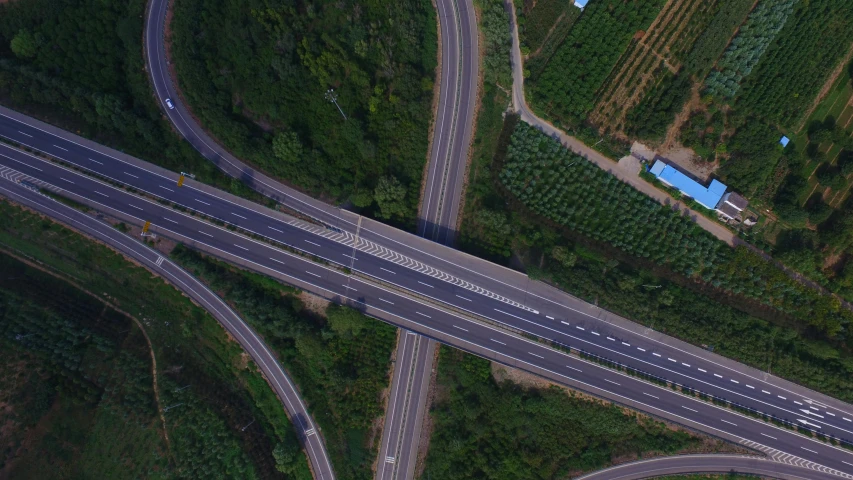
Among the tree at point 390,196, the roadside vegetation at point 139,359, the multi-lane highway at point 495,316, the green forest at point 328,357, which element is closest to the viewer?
the tree at point 390,196

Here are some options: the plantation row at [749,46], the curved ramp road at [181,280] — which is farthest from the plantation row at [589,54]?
the curved ramp road at [181,280]

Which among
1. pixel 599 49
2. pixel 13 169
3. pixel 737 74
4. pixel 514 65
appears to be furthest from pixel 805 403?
pixel 13 169

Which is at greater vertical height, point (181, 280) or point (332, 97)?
point (332, 97)

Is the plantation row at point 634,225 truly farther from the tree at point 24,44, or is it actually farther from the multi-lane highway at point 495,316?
the tree at point 24,44

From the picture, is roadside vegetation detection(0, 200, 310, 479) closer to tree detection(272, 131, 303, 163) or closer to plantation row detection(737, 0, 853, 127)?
tree detection(272, 131, 303, 163)

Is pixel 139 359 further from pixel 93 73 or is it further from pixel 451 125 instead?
pixel 451 125

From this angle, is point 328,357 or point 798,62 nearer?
point 328,357

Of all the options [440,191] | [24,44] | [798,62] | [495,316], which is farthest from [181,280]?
[798,62]

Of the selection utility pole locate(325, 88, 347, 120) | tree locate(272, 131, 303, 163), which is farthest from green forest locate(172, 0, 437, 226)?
utility pole locate(325, 88, 347, 120)
